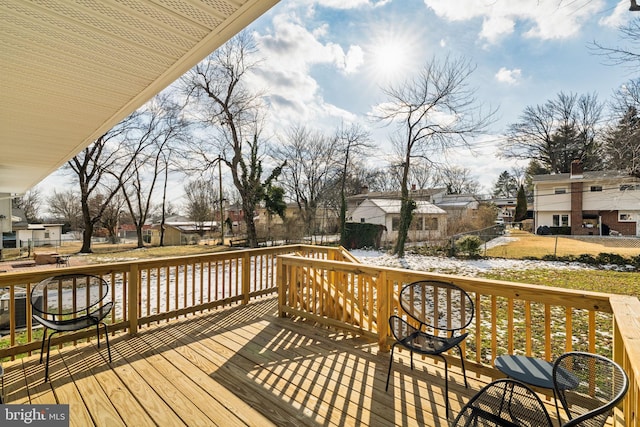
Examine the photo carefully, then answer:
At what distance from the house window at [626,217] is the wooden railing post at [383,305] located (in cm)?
2287

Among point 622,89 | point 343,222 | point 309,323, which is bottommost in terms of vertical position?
point 309,323

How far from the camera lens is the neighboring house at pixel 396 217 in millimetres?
16484

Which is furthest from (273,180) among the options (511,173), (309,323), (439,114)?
(511,173)

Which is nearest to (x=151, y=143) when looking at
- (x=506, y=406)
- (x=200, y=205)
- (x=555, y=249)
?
(x=200, y=205)

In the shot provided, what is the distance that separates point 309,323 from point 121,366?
2.11m

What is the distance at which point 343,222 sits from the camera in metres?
17.1

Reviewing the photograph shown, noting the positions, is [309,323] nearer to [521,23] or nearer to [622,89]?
[521,23]

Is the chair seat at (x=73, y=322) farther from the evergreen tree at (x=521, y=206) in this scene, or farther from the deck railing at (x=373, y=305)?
the evergreen tree at (x=521, y=206)

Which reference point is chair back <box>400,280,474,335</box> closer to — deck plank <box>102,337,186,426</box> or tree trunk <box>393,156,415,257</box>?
deck plank <box>102,337,186,426</box>

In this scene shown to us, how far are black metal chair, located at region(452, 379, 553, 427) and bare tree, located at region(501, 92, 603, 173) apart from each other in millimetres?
24519

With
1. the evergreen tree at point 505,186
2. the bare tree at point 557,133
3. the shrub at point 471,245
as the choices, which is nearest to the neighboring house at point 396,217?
the shrub at point 471,245

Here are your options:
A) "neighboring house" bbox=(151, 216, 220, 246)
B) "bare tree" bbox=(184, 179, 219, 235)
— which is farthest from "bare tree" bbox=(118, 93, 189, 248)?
"bare tree" bbox=(184, 179, 219, 235)

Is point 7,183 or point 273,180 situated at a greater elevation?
point 273,180

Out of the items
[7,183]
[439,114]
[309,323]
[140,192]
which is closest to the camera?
[309,323]
